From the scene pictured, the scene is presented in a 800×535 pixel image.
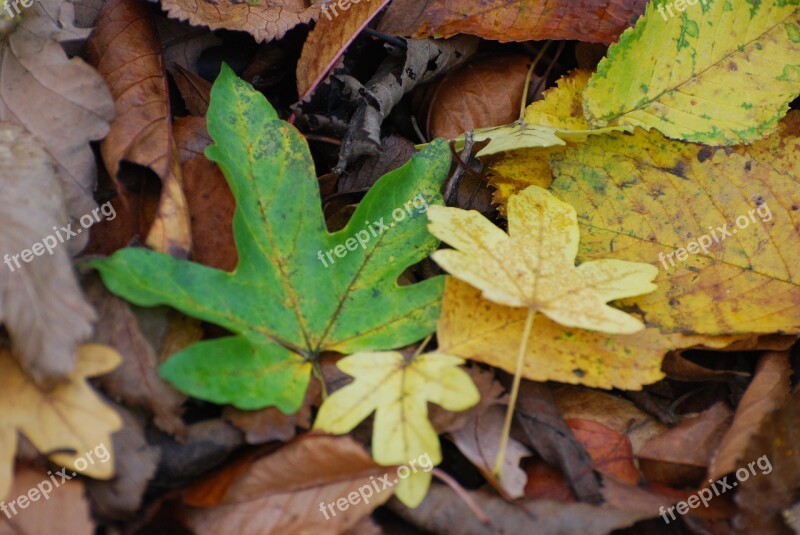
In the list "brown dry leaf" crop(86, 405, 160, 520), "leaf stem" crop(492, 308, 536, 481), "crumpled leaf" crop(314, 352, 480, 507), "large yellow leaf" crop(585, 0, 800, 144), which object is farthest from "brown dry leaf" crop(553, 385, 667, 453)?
"brown dry leaf" crop(86, 405, 160, 520)

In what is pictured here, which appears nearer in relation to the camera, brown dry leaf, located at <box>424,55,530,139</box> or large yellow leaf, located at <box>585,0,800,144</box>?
large yellow leaf, located at <box>585,0,800,144</box>

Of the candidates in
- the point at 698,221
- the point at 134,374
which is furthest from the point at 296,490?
the point at 698,221

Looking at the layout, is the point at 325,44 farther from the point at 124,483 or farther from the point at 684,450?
the point at 684,450

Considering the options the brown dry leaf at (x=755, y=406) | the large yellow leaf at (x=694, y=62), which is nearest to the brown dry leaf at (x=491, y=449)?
the brown dry leaf at (x=755, y=406)

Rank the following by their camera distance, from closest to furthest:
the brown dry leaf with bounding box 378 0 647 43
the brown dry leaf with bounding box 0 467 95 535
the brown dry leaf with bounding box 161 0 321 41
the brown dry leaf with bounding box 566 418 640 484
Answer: the brown dry leaf with bounding box 0 467 95 535 < the brown dry leaf with bounding box 566 418 640 484 < the brown dry leaf with bounding box 161 0 321 41 < the brown dry leaf with bounding box 378 0 647 43

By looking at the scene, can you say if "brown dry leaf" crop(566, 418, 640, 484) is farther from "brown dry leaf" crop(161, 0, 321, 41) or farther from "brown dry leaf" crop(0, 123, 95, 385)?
"brown dry leaf" crop(161, 0, 321, 41)

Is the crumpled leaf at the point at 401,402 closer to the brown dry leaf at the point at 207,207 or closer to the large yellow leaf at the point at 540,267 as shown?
the large yellow leaf at the point at 540,267
